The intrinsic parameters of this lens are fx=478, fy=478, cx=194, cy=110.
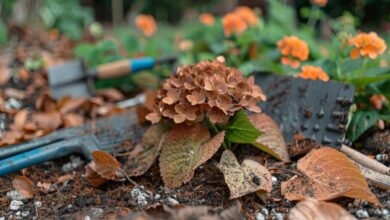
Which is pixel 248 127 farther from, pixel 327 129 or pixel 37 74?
pixel 37 74

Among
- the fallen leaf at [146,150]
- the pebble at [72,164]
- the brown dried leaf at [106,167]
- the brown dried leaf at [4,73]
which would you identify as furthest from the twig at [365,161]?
the brown dried leaf at [4,73]

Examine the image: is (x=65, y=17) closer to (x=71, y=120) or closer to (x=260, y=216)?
(x=71, y=120)

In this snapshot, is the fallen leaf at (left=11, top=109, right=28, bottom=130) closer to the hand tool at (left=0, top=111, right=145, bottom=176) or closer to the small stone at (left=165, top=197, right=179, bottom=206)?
the hand tool at (left=0, top=111, right=145, bottom=176)

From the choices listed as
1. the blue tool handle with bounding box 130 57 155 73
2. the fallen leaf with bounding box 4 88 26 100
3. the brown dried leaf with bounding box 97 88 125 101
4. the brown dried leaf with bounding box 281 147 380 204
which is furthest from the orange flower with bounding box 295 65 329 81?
the fallen leaf with bounding box 4 88 26 100

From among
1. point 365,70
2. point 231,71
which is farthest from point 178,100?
point 365,70

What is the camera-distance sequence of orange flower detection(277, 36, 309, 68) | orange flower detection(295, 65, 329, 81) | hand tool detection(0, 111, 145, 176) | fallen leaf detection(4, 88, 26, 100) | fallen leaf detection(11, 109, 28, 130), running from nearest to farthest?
hand tool detection(0, 111, 145, 176) < orange flower detection(295, 65, 329, 81) < orange flower detection(277, 36, 309, 68) < fallen leaf detection(11, 109, 28, 130) < fallen leaf detection(4, 88, 26, 100)

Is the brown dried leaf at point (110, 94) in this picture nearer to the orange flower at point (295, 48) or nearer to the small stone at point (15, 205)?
the orange flower at point (295, 48)
